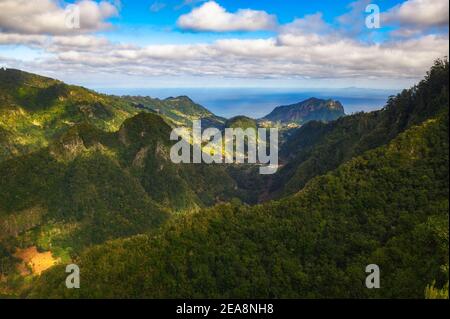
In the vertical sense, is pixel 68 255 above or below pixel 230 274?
below

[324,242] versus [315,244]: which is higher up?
[324,242]

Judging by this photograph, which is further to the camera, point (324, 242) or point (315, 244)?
point (315, 244)

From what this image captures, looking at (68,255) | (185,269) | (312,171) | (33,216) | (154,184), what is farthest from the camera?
(154,184)

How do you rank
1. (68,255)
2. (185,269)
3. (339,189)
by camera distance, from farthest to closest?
(68,255)
(339,189)
(185,269)

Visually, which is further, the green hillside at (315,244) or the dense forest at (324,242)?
the green hillside at (315,244)

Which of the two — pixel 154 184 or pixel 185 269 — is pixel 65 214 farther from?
pixel 185 269

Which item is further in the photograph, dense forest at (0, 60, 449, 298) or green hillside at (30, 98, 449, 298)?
green hillside at (30, 98, 449, 298)

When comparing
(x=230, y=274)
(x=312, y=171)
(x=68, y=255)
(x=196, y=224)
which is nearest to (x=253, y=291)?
(x=230, y=274)
